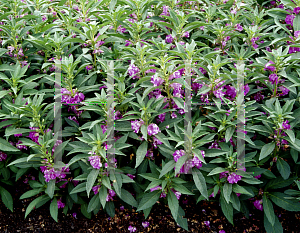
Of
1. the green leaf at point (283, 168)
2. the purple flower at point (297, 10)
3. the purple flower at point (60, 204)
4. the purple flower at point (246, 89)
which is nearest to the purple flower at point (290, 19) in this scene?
the purple flower at point (297, 10)

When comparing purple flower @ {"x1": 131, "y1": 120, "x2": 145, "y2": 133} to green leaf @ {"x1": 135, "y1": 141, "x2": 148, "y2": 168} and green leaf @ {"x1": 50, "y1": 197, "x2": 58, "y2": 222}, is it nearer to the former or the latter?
green leaf @ {"x1": 135, "y1": 141, "x2": 148, "y2": 168}

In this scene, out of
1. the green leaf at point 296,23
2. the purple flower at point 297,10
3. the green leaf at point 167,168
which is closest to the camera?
the green leaf at point 167,168

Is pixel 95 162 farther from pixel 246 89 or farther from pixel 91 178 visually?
pixel 246 89

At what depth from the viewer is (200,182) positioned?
2.36 m

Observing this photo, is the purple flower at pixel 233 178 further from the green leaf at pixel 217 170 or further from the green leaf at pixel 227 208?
the green leaf at pixel 227 208

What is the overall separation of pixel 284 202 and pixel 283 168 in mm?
302

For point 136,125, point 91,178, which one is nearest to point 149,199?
point 91,178

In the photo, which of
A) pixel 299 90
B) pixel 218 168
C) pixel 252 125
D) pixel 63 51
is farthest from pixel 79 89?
pixel 299 90

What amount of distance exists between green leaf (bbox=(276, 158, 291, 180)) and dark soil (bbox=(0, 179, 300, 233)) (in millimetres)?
522

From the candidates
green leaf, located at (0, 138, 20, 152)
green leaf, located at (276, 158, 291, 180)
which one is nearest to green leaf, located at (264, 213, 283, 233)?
green leaf, located at (276, 158, 291, 180)

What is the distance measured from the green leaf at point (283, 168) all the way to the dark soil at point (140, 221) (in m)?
0.52

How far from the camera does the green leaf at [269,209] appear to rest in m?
2.51

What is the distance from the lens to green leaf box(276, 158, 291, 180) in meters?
2.54

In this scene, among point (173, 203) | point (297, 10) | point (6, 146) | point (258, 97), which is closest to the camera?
point (173, 203)
